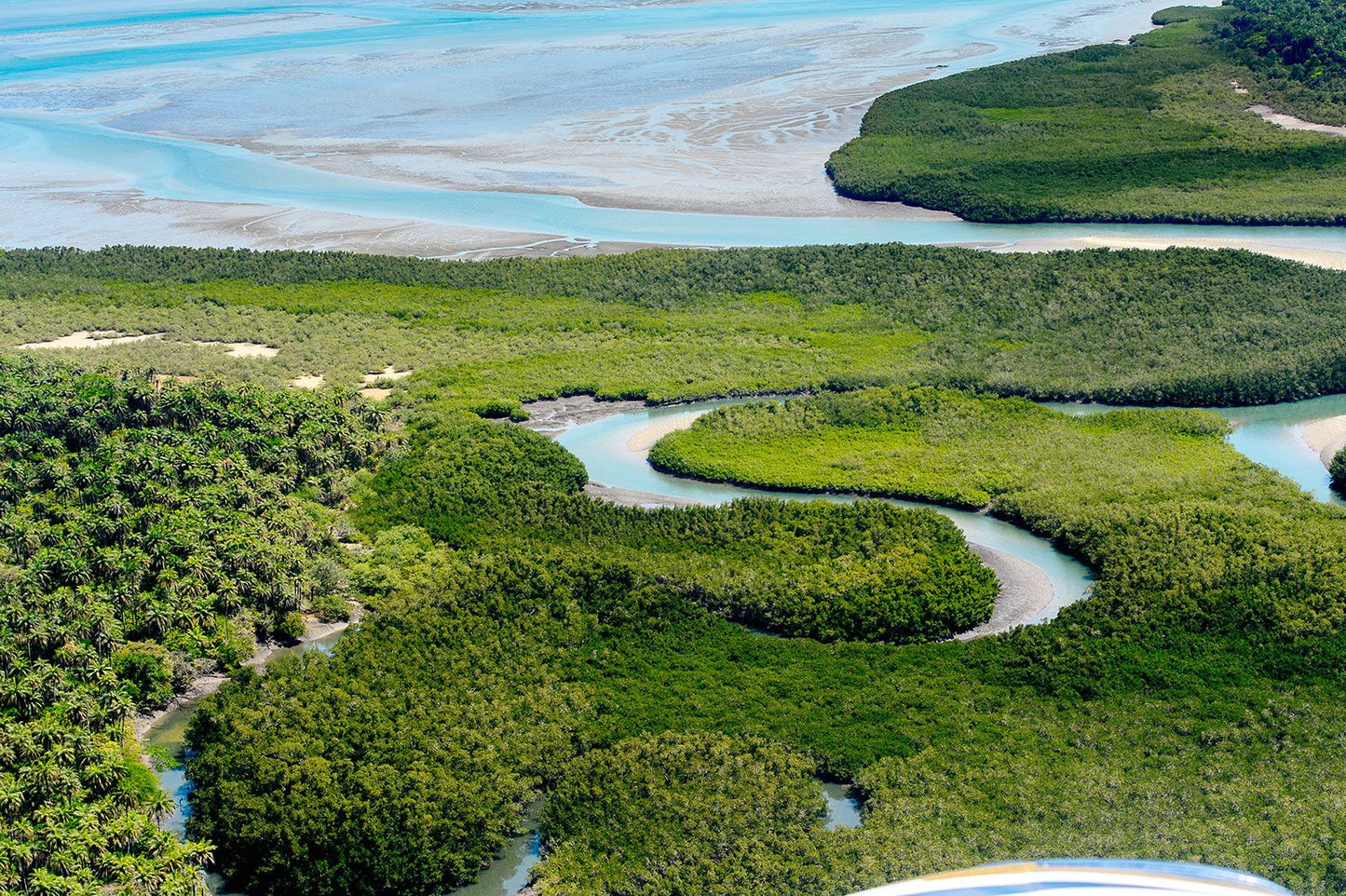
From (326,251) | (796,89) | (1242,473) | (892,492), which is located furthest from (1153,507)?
(796,89)

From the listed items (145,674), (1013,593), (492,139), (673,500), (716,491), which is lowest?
(1013,593)

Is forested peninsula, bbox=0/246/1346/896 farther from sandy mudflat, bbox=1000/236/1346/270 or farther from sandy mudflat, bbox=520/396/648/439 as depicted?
sandy mudflat, bbox=1000/236/1346/270

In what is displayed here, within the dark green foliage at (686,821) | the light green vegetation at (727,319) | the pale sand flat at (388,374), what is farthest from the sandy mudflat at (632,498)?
the dark green foliage at (686,821)

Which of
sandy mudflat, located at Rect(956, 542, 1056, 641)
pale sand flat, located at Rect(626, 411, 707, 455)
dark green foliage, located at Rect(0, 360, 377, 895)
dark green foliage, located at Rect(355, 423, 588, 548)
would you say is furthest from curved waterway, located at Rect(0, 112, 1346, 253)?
sandy mudflat, located at Rect(956, 542, 1056, 641)

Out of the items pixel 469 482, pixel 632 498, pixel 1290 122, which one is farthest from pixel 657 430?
pixel 1290 122

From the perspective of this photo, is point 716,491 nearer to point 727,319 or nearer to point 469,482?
point 469,482
